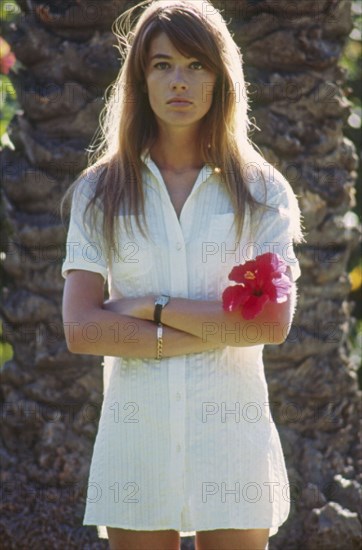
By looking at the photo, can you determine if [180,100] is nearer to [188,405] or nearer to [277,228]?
[277,228]

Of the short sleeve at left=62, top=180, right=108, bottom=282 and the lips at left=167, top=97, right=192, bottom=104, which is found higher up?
the lips at left=167, top=97, right=192, bottom=104

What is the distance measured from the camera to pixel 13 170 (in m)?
4.55

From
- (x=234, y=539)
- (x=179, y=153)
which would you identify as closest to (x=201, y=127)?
(x=179, y=153)

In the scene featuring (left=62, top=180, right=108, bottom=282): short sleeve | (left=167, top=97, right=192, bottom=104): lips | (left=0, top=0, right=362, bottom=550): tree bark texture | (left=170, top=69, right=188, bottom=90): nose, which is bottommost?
(left=0, top=0, right=362, bottom=550): tree bark texture

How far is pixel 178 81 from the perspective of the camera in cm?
305

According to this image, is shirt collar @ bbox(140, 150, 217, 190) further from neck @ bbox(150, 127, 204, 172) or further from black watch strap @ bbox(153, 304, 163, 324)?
black watch strap @ bbox(153, 304, 163, 324)

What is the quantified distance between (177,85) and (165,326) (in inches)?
25.8

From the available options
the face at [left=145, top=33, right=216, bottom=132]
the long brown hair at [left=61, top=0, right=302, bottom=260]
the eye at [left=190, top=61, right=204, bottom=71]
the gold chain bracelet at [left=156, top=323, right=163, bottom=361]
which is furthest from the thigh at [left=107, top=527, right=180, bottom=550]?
the eye at [left=190, top=61, right=204, bottom=71]

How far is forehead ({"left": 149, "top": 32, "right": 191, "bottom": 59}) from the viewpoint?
307 cm

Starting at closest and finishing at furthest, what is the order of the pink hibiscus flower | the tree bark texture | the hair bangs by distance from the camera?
the pink hibiscus flower
the hair bangs
the tree bark texture

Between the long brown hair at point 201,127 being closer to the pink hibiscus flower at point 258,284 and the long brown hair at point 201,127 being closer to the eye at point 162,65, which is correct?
the eye at point 162,65

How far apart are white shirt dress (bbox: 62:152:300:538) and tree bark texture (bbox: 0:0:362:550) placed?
1396 millimetres

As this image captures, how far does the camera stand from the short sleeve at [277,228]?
3.03 m

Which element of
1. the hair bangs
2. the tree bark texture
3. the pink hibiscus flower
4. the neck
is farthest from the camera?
the tree bark texture
